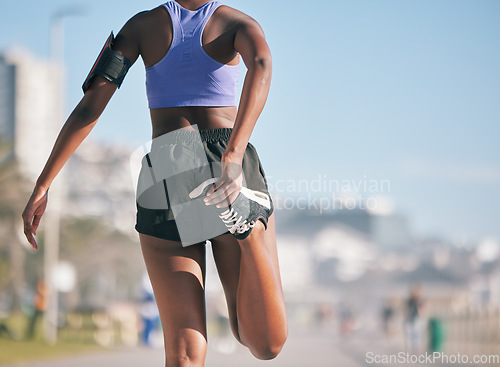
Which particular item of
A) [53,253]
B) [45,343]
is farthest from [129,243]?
[45,343]

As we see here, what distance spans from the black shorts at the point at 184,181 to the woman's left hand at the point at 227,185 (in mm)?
229

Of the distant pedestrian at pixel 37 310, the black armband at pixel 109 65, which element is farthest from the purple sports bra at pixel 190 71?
the distant pedestrian at pixel 37 310

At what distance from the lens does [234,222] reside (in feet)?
8.94

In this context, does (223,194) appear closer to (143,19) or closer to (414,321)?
(143,19)

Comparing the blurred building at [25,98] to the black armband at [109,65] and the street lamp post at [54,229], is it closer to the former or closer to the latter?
the street lamp post at [54,229]

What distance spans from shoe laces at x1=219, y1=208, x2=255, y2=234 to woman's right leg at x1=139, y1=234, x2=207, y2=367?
13.6 inches

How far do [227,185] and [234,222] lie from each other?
6.1 inches

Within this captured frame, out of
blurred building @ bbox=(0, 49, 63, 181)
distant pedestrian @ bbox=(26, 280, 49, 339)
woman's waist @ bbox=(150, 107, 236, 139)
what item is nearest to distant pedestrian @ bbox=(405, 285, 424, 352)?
distant pedestrian @ bbox=(26, 280, 49, 339)

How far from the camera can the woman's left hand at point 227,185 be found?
2648mm

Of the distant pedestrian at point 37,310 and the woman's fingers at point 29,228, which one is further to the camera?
the distant pedestrian at point 37,310

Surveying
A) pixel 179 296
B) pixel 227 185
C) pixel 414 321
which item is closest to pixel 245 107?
pixel 227 185

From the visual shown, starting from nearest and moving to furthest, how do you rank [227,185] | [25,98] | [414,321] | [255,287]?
[227,185] < [255,287] < [414,321] < [25,98]

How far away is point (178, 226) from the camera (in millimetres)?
2961

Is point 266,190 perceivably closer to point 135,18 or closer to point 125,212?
point 135,18
